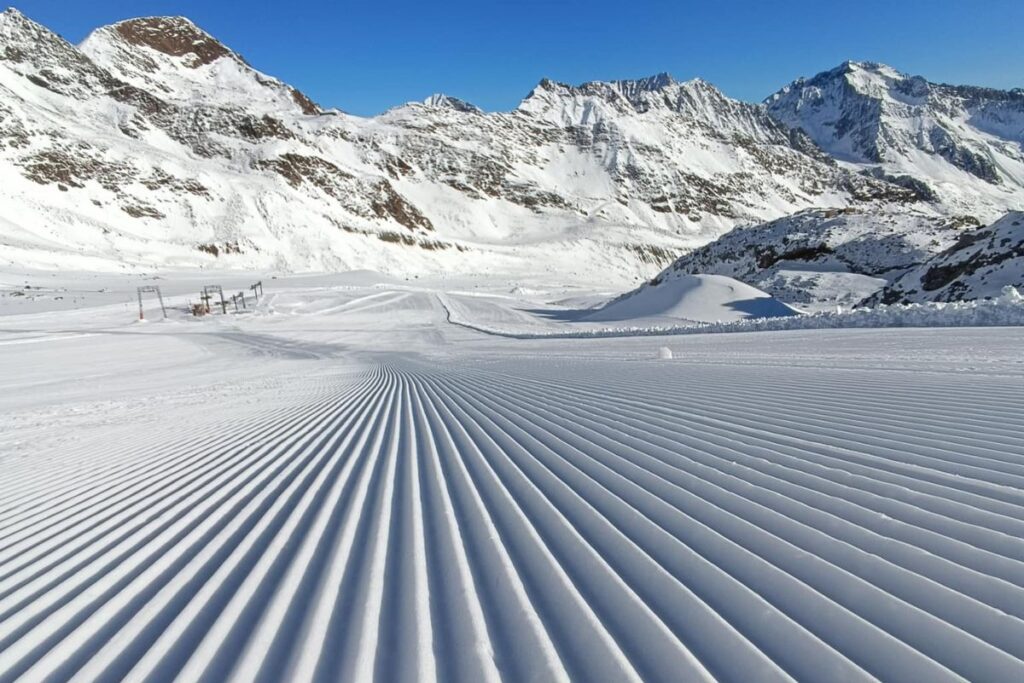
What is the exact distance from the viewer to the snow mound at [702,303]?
2320 cm

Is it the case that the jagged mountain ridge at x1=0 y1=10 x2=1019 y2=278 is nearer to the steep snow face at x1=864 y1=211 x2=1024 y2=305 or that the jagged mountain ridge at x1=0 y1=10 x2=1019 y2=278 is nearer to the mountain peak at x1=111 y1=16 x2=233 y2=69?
the mountain peak at x1=111 y1=16 x2=233 y2=69

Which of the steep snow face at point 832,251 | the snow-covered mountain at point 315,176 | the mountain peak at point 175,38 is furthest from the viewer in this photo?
the mountain peak at point 175,38

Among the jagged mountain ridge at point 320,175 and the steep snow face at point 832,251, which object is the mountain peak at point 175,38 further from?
the steep snow face at point 832,251

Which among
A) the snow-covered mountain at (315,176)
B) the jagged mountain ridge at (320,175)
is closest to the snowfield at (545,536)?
the snow-covered mountain at (315,176)

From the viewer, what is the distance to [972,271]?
18.7 metres

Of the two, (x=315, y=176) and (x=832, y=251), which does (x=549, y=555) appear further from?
(x=315, y=176)

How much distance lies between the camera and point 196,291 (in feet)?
146

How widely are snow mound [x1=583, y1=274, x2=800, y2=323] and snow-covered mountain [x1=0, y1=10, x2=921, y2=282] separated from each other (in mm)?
51534

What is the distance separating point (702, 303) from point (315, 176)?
80602 millimetres

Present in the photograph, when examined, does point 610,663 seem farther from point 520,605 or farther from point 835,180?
point 835,180

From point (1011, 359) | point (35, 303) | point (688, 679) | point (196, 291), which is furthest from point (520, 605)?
point (196, 291)

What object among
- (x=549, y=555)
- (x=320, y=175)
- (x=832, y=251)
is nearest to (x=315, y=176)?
(x=320, y=175)

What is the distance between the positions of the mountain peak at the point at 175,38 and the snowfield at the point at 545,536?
488ft

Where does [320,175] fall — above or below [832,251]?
above
